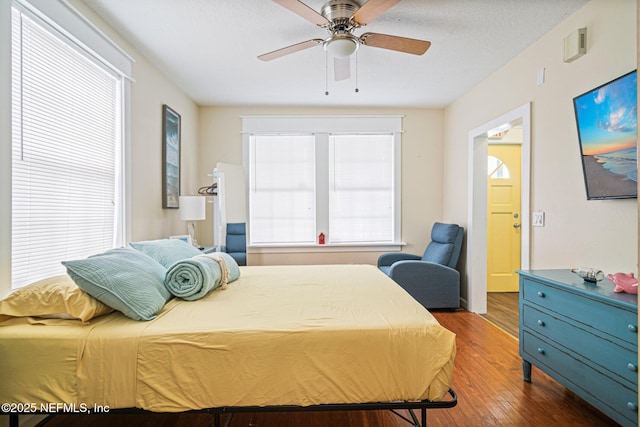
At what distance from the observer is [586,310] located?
5.89ft

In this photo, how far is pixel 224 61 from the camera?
10.1 ft

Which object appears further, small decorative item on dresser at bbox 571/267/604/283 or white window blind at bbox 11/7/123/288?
small decorative item on dresser at bbox 571/267/604/283

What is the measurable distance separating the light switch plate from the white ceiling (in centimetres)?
144

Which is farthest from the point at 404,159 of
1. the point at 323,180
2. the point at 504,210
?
the point at 504,210

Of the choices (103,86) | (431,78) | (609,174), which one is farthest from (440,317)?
(103,86)

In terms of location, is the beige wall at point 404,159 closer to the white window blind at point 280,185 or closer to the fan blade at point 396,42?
the white window blind at point 280,185

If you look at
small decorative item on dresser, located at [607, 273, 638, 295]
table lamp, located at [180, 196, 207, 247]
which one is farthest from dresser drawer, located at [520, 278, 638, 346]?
table lamp, located at [180, 196, 207, 247]

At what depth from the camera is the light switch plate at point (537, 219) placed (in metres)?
2.67

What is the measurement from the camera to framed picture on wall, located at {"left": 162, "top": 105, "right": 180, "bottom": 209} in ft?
10.9

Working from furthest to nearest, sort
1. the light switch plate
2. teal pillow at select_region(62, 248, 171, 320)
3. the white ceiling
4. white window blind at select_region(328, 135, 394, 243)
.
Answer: white window blind at select_region(328, 135, 394, 243) < the light switch plate < the white ceiling < teal pillow at select_region(62, 248, 171, 320)

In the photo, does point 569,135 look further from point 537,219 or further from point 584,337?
point 584,337

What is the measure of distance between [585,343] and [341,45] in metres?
2.30

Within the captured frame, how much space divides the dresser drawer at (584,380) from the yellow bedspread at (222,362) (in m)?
0.90

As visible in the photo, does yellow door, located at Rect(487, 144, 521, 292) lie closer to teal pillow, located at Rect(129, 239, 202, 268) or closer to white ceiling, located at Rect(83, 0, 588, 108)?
white ceiling, located at Rect(83, 0, 588, 108)
